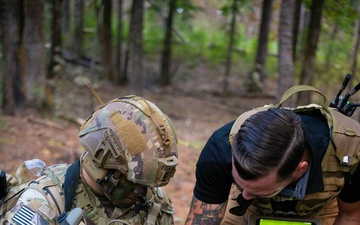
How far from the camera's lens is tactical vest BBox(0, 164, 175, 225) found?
7.89 ft

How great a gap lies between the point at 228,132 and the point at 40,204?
1.05 m

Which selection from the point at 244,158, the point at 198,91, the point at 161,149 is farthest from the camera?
the point at 198,91

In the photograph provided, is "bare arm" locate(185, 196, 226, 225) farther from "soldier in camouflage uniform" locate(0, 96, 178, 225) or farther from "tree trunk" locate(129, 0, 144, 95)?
"tree trunk" locate(129, 0, 144, 95)

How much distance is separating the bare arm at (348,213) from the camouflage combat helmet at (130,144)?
1.10m

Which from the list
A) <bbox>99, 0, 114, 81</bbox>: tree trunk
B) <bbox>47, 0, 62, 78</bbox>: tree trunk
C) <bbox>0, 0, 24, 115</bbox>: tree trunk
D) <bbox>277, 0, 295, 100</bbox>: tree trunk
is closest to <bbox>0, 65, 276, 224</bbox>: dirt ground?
<bbox>0, 0, 24, 115</bbox>: tree trunk

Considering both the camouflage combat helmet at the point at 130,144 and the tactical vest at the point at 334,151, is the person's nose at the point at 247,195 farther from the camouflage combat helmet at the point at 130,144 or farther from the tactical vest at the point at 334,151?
the camouflage combat helmet at the point at 130,144

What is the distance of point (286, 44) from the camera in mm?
7770

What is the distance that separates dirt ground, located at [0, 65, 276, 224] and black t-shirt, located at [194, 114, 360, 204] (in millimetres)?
3017

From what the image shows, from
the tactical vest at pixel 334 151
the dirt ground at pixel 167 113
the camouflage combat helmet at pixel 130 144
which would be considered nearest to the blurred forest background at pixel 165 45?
the dirt ground at pixel 167 113

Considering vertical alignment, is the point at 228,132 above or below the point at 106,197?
above

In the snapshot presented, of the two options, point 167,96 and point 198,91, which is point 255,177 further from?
point 198,91

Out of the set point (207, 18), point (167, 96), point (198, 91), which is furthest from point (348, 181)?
point (207, 18)

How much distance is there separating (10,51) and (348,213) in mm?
6718

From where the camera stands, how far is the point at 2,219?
7.79 ft
